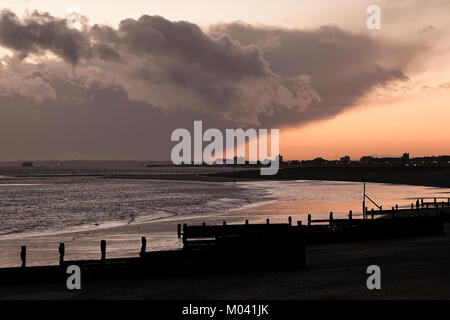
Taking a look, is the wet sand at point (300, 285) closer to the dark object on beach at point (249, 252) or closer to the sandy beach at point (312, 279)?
the sandy beach at point (312, 279)

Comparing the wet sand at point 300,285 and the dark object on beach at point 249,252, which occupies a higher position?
the dark object on beach at point 249,252

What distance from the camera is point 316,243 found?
31.4 meters

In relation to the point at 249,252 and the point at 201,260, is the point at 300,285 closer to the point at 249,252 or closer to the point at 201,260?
the point at 249,252

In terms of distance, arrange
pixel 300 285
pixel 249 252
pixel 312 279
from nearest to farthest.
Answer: pixel 300 285 → pixel 312 279 → pixel 249 252

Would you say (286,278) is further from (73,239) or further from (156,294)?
(73,239)

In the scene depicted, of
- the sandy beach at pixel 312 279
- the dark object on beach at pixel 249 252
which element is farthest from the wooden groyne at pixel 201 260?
the sandy beach at pixel 312 279

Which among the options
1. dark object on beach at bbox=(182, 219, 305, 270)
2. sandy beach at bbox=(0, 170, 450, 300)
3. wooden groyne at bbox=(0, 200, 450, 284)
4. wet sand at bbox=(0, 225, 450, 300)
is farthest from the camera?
dark object on beach at bbox=(182, 219, 305, 270)

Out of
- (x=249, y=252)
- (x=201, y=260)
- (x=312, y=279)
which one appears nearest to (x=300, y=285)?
(x=312, y=279)

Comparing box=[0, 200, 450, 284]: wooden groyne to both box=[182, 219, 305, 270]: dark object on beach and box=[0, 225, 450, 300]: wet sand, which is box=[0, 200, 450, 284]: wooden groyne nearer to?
box=[182, 219, 305, 270]: dark object on beach

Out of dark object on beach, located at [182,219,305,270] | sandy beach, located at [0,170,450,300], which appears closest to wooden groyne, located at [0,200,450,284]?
dark object on beach, located at [182,219,305,270]

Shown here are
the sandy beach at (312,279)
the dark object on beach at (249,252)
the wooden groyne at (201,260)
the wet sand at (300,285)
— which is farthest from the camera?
the dark object on beach at (249,252)
